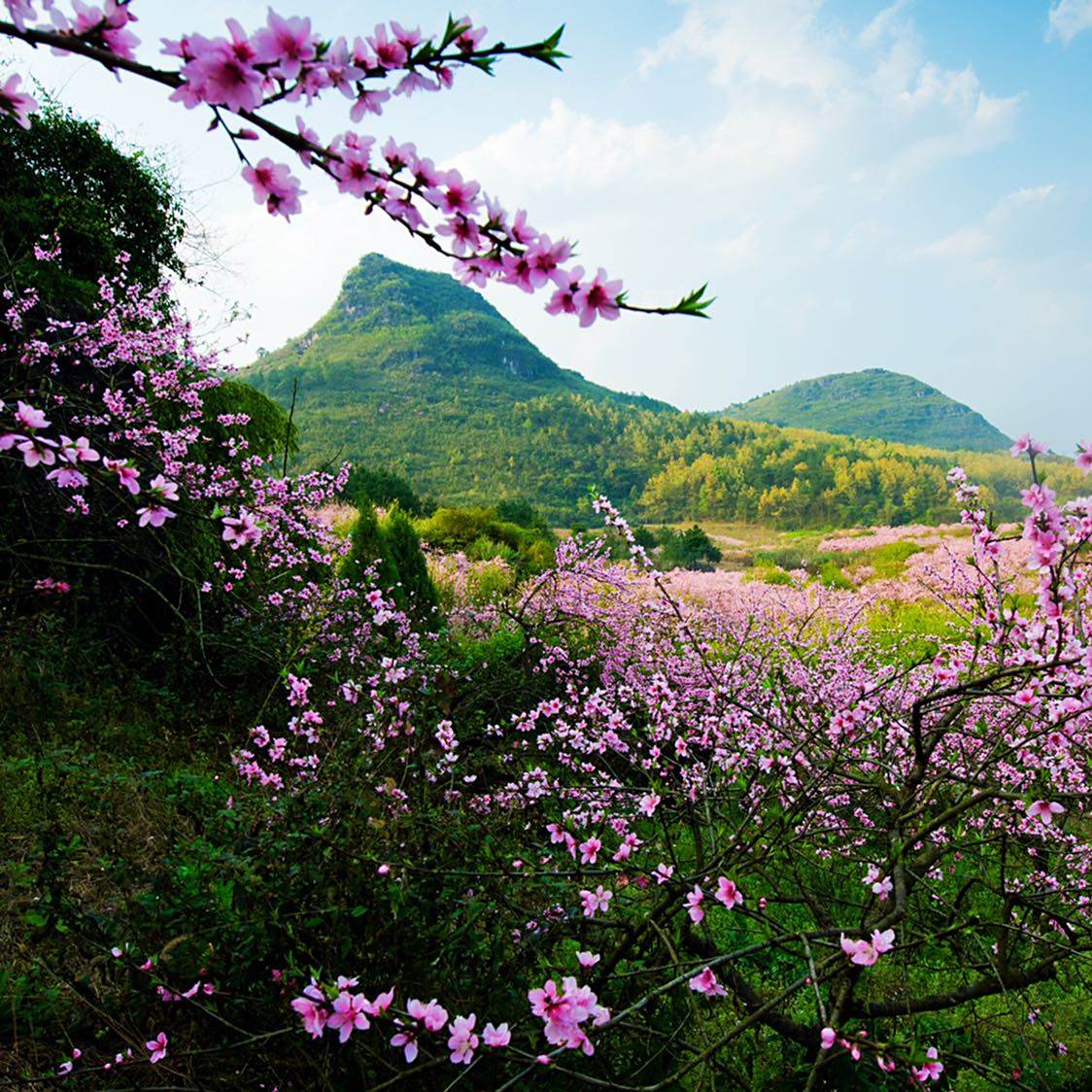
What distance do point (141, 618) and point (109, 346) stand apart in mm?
2474

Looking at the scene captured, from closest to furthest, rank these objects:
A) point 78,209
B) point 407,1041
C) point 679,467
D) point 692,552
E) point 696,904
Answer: point 407,1041 → point 696,904 → point 78,209 → point 692,552 → point 679,467

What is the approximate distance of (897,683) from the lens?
4.98 m

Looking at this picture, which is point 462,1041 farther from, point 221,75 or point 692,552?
point 692,552

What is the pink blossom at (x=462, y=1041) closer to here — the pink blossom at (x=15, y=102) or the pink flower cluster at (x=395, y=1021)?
the pink flower cluster at (x=395, y=1021)

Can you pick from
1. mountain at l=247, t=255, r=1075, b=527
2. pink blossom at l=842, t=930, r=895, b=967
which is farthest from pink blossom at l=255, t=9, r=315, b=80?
mountain at l=247, t=255, r=1075, b=527

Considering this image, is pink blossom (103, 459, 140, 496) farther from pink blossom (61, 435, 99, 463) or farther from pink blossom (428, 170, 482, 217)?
pink blossom (428, 170, 482, 217)

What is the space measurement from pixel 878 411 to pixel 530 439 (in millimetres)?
126590

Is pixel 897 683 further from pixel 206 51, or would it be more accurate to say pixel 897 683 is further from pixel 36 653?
pixel 36 653

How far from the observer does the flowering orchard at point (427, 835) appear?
127 cm

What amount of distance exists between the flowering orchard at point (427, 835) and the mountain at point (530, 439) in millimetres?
18824

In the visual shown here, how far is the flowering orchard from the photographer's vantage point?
1268mm

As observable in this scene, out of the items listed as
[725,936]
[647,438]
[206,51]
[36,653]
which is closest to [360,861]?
[206,51]

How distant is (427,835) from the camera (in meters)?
2.07

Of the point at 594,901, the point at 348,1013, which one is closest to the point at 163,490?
the point at 348,1013
